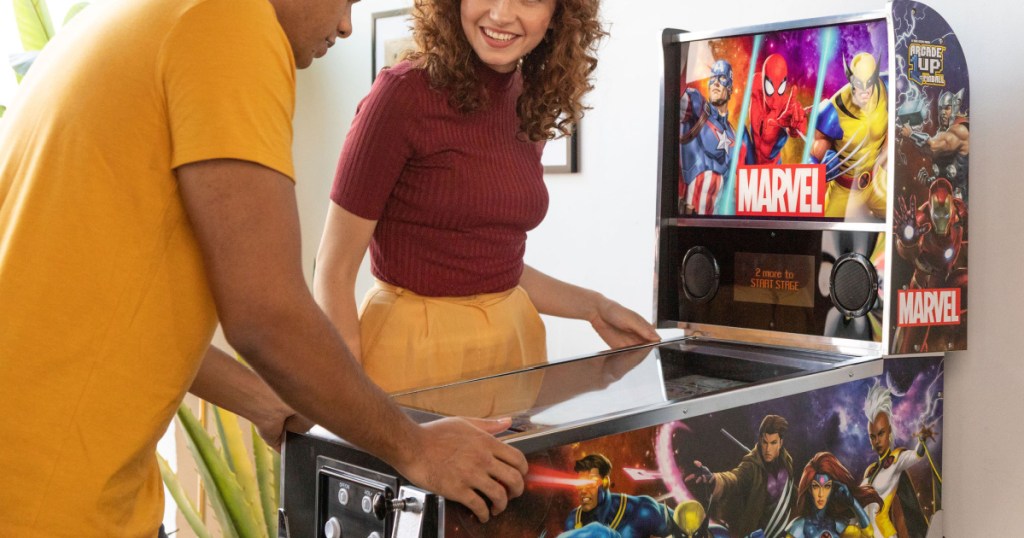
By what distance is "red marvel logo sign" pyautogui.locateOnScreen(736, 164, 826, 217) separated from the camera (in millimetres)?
1860

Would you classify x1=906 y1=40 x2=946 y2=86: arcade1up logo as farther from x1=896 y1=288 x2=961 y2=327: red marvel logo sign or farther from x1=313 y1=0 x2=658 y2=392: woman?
x1=313 y1=0 x2=658 y2=392: woman

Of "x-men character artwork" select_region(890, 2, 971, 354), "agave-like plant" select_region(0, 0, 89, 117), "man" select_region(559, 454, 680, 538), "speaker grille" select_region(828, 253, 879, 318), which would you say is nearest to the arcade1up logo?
"x-men character artwork" select_region(890, 2, 971, 354)

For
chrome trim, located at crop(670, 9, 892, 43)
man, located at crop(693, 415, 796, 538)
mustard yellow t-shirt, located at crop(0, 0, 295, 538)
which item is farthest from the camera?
chrome trim, located at crop(670, 9, 892, 43)

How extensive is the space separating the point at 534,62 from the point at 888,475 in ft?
3.04

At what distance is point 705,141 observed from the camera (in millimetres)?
2033

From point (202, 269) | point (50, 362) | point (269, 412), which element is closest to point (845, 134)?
point (269, 412)

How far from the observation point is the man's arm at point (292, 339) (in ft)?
2.94

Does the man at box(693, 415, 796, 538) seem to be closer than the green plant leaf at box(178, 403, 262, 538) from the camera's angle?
Yes

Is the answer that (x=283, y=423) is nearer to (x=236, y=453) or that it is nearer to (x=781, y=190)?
(x=781, y=190)

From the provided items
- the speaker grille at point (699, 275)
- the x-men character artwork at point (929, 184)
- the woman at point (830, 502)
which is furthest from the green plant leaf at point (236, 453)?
the x-men character artwork at point (929, 184)

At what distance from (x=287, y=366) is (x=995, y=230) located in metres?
1.43

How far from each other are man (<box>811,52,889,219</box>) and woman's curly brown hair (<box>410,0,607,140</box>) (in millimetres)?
430

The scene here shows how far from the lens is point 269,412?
130cm

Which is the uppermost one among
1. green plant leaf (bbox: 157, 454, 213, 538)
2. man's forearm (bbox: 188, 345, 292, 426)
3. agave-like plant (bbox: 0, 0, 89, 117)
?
agave-like plant (bbox: 0, 0, 89, 117)
